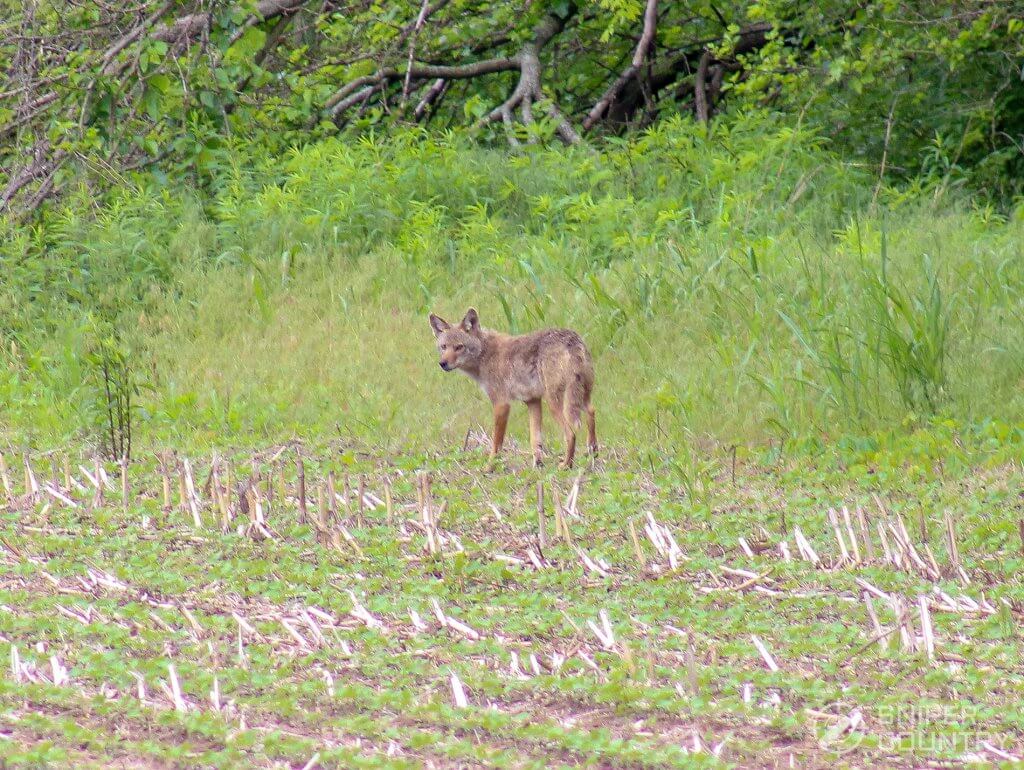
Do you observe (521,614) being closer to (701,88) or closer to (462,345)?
(462,345)

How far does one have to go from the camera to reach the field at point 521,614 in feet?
15.3

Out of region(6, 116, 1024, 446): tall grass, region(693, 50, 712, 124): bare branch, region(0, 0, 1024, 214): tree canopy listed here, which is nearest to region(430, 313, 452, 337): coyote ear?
region(6, 116, 1024, 446): tall grass

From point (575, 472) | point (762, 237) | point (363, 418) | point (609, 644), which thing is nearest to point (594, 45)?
point (762, 237)

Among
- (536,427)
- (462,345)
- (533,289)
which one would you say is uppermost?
(462,345)

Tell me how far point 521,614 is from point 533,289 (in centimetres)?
656

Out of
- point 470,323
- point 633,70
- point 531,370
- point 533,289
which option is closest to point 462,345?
point 470,323

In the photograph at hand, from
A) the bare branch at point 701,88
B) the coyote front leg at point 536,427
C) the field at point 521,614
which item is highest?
the bare branch at point 701,88

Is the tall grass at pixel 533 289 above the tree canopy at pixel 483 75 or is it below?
below

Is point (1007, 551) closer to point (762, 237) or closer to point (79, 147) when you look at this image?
point (762, 237)

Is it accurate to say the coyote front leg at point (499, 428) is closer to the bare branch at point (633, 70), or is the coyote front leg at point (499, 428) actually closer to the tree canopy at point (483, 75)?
the tree canopy at point (483, 75)

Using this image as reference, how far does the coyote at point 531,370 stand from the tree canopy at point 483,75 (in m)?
5.91

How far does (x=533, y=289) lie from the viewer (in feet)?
41.3

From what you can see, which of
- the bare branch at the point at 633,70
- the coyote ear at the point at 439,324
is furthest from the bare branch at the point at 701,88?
the coyote ear at the point at 439,324

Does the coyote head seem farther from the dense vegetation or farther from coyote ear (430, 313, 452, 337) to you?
the dense vegetation
